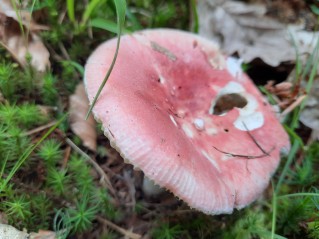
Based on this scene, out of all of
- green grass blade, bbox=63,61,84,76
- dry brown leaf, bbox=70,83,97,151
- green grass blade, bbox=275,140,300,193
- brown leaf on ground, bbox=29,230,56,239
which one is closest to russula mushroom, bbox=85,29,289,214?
green grass blade, bbox=275,140,300,193

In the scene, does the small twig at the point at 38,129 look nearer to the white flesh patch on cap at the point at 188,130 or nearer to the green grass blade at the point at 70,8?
the green grass blade at the point at 70,8

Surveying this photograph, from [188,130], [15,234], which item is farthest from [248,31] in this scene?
[15,234]

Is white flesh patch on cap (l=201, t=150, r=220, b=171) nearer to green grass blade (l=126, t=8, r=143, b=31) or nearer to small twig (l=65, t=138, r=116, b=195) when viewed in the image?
small twig (l=65, t=138, r=116, b=195)

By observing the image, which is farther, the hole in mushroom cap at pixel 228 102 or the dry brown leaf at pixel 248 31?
the dry brown leaf at pixel 248 31

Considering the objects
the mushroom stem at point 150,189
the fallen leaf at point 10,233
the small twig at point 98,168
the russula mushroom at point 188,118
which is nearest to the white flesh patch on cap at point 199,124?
the russula mushroom at point 188,118

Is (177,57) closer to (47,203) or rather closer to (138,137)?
(138,137)

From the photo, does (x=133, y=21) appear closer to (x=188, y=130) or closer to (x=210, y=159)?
(x=188, y=130)
